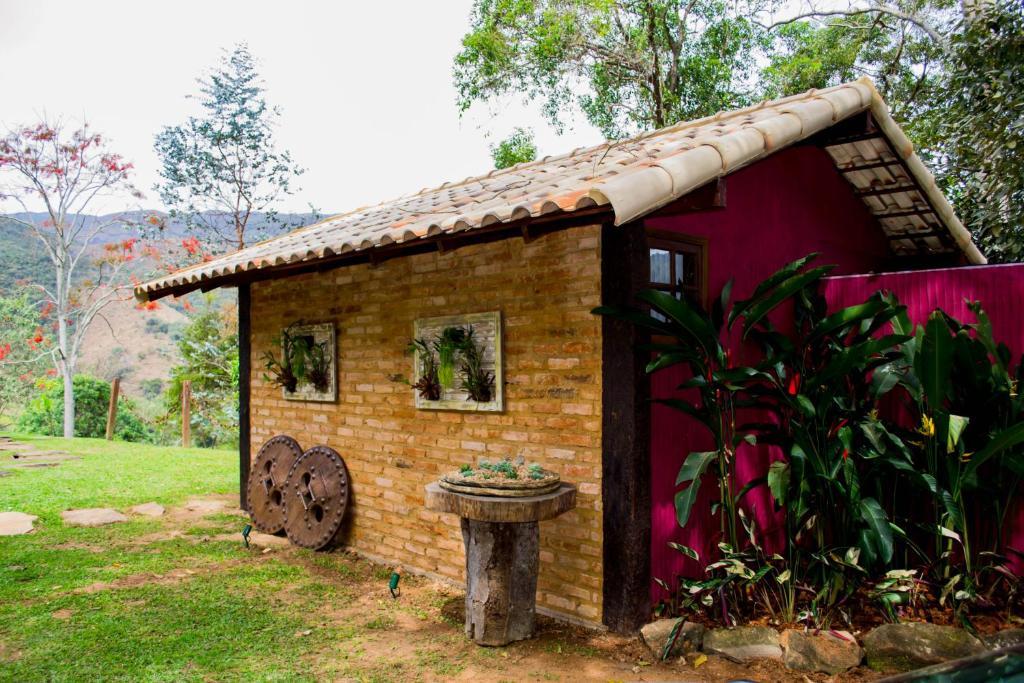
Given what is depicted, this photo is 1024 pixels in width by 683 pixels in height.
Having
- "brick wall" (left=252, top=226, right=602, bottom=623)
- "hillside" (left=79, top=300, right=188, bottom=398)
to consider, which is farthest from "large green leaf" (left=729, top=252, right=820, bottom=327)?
"hillside" (left=79, top=300, right=188, bottom=398)

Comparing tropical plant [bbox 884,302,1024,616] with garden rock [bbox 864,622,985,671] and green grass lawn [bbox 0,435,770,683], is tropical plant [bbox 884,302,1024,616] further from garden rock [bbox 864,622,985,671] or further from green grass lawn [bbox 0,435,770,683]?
green grass lawn [bbox 0,435,770,683]

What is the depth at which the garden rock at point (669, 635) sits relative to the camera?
4.05 m

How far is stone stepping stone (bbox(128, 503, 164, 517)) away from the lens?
26.6 feet

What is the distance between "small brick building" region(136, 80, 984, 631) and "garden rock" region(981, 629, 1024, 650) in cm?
172

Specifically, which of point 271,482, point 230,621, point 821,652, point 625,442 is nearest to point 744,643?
point 821,652

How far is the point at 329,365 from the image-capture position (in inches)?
263

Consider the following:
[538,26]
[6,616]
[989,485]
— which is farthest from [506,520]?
[538,26]

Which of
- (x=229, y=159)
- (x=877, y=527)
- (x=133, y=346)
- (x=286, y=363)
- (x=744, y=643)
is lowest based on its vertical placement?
(x=744, y=643)

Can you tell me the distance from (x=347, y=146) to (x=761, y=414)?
35469 mm

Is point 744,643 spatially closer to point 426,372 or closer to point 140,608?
point 426,372

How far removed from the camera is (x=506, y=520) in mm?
4012

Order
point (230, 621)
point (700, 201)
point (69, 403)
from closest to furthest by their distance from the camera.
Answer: point (700, 201) → point (230, 621) → point (69, 403)

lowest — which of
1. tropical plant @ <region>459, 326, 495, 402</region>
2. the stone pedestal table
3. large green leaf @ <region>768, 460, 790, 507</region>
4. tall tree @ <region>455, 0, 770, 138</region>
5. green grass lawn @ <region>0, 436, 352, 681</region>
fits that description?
green grass lawn @ <region>0, 436, 352, 681</region>

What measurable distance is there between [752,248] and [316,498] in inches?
169
